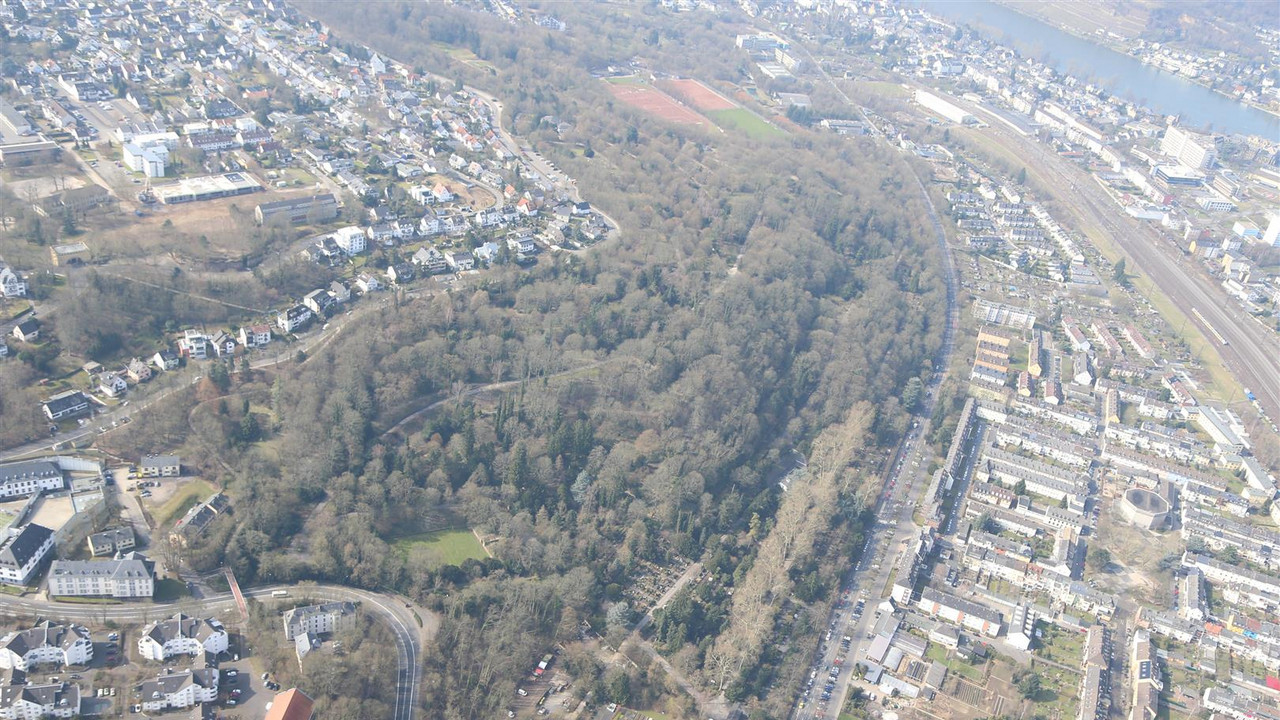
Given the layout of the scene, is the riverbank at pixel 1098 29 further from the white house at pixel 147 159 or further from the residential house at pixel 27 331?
the residential house at pixel 27 331

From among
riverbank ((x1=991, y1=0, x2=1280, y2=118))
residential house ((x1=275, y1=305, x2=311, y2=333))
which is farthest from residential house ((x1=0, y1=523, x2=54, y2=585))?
riverbank ((x1=991, y1=0, x2=1280, y2=118))

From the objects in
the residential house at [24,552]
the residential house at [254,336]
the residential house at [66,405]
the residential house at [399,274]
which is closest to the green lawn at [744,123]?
the residential house at [399,274]

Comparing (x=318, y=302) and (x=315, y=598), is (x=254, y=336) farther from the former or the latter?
(x=315, y=598)

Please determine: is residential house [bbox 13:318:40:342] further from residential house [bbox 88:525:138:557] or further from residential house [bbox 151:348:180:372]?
residential house [bbox 88:525:138:557]

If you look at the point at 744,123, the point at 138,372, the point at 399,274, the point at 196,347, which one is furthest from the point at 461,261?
the point at 744,123

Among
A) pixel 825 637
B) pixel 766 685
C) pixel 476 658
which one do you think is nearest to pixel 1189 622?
pixel 825 637

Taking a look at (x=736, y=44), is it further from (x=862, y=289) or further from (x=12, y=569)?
(x=12, y=569)
